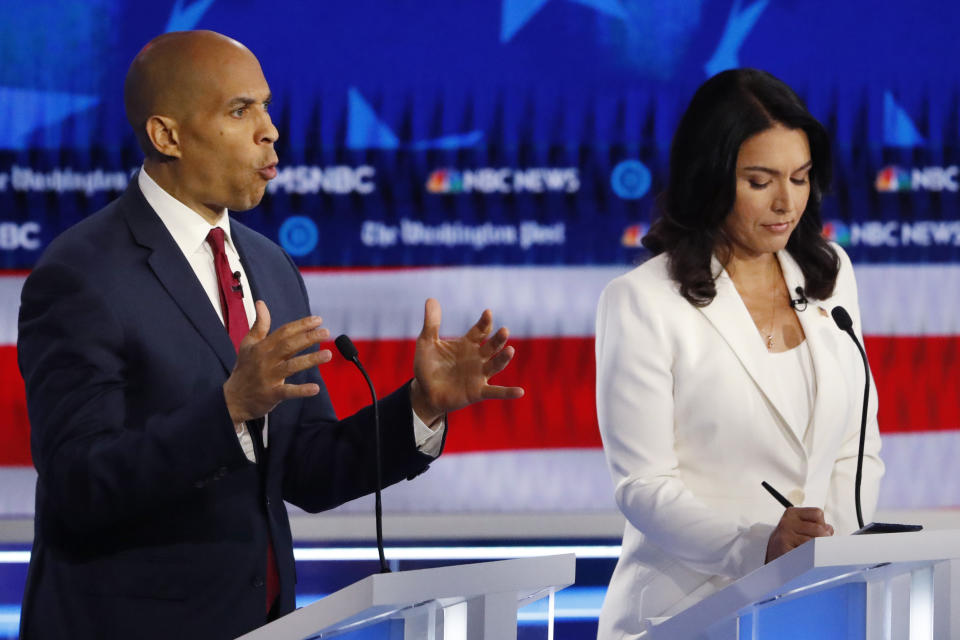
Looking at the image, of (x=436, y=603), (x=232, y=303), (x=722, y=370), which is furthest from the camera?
(x=722, y=370)

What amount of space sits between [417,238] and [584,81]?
59 cm

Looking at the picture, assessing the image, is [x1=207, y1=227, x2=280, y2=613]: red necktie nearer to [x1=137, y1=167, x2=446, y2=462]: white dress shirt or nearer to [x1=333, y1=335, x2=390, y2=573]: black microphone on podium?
[x1=137, y1=167, x2=446, y2=462]: white dress shirt

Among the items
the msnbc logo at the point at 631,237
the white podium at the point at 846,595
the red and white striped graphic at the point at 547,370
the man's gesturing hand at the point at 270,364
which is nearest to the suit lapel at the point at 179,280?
the man's gesturing hand at the point at 270,364

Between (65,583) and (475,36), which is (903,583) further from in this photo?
(475,36)

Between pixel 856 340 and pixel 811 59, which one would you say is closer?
pixel 856 340

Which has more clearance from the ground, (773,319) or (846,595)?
(773,319)

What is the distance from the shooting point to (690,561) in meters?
1.96

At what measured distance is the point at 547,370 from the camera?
318 cm

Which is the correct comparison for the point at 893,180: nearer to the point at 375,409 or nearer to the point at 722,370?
the point at 722,370

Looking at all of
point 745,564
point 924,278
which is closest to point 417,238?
point 924,278

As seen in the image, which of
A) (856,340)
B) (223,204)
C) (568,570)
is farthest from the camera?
(856,340)

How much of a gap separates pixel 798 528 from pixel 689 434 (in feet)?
1.11

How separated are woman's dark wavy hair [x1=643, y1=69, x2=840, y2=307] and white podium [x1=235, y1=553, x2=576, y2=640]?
0.83m

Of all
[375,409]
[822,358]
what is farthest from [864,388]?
[375,409]
